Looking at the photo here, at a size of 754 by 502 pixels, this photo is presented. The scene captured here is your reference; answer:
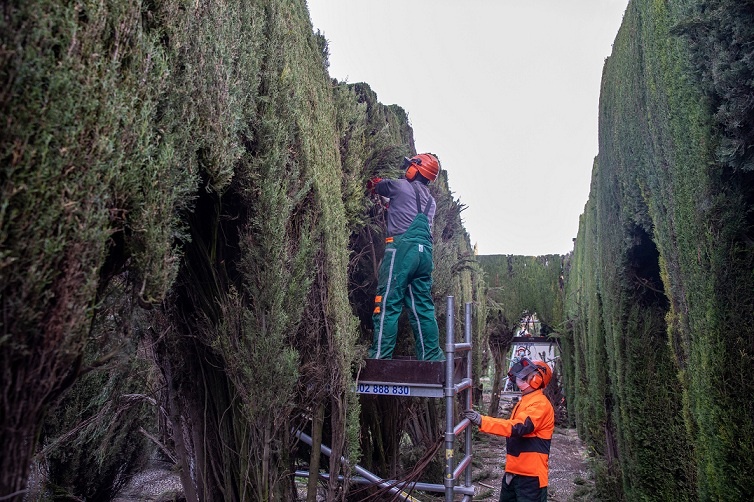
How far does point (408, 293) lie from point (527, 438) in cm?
159

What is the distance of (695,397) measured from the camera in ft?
12.4

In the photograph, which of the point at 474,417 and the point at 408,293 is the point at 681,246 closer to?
the point at 408,293

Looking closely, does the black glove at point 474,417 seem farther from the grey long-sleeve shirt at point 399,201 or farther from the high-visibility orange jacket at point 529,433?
the grey long-sleeve shirt at point 399,201

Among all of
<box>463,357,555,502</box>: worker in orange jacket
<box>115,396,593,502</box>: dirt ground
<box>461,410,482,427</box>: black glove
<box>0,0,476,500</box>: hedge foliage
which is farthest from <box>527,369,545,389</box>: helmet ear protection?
<box>115,396,593,502</box>: dirt ground

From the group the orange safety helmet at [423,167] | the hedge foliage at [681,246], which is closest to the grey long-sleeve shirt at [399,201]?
the orange safety helmet at [423,167]

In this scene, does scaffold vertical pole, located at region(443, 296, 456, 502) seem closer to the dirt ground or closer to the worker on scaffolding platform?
the worker on scaffolding platform

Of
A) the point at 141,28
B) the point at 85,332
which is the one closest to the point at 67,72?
the point at 141,28

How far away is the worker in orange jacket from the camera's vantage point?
4984mm

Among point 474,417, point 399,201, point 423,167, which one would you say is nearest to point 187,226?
point 399,201

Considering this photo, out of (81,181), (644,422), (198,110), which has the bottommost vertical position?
(644,422)

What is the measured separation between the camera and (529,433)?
16.4ft

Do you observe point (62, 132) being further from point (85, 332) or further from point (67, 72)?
point (85, 332)

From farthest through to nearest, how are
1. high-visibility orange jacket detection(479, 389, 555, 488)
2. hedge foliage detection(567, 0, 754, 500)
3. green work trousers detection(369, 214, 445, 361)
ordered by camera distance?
1. high-visibility orange jacket detection(479, 389, 555, 488)
2. green work trousers detection(369, 214, 445, 361)
3. hedge foliage detection(567, 0, 754, 500)

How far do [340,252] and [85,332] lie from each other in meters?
2.30
